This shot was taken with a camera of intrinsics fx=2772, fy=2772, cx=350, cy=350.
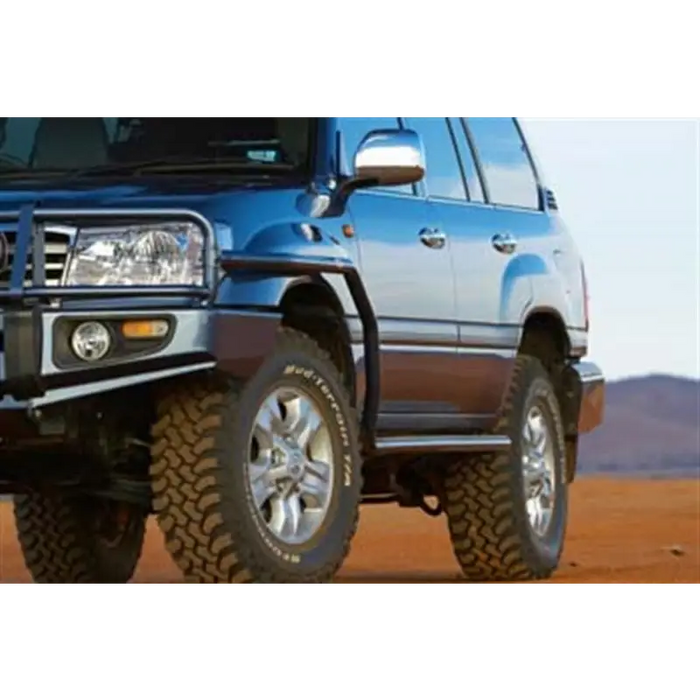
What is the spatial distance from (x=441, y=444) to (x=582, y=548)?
500cm

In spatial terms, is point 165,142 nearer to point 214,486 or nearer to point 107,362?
point 107,362

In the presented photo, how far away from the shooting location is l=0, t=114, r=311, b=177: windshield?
9.91m

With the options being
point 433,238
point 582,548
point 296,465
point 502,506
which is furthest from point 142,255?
point 582,548

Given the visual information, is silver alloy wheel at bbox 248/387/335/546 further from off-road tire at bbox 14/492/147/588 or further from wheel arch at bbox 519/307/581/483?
wheel arch at bbox 519/307/581/483

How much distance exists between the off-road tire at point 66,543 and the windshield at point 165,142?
156 cm

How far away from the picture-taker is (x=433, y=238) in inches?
414

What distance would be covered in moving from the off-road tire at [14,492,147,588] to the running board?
1313mm

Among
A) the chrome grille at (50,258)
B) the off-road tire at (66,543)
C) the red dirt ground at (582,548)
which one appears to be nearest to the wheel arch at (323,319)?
the chrome grille at (50,258)

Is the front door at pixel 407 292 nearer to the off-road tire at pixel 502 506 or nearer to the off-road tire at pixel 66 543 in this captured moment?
the off-road tire at pixel 502 506
